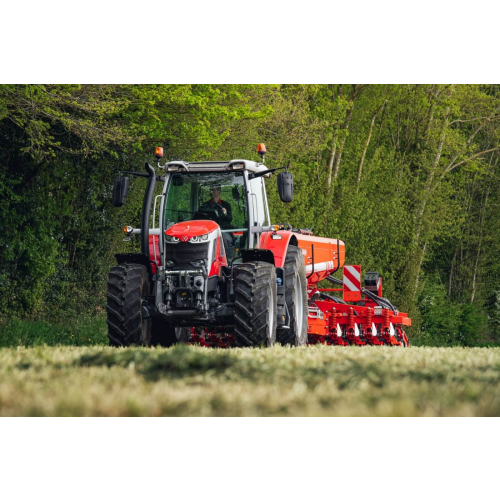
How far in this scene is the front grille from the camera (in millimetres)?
10055

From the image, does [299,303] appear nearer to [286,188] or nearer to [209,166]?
[286,188]

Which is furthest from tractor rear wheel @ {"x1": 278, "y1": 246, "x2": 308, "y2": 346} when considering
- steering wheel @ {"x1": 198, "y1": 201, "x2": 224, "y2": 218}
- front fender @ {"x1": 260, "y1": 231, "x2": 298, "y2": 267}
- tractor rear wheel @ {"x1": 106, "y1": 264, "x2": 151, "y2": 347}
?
tractor rear wheel @ {"x1": 106, "y1": 264, "x2": 151, "y2": 347}

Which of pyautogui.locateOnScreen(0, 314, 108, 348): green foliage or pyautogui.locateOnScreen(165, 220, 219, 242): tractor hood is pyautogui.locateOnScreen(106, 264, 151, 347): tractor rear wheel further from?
pyautogui.locateOnScreen(0, 314, 108, 348): green foliage

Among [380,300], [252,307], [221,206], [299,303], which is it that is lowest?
[380,300]

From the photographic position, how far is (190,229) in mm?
10242

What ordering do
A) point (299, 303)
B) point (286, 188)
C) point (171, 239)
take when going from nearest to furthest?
point (171, 239) < point (286, 188) < point (299, 303)

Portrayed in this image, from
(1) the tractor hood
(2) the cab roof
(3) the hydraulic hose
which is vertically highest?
(2) the cab roof

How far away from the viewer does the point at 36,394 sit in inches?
209

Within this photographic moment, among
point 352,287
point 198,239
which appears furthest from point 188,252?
point 352,287

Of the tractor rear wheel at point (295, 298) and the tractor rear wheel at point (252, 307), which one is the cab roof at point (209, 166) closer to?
the tractor rear wheel at point (295, 298)

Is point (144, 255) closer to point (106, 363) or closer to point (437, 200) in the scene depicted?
point (106, 363)

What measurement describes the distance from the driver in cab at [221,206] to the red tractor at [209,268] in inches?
0.5

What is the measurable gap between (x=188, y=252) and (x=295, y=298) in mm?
2083

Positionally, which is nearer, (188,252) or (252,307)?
(252,307)
